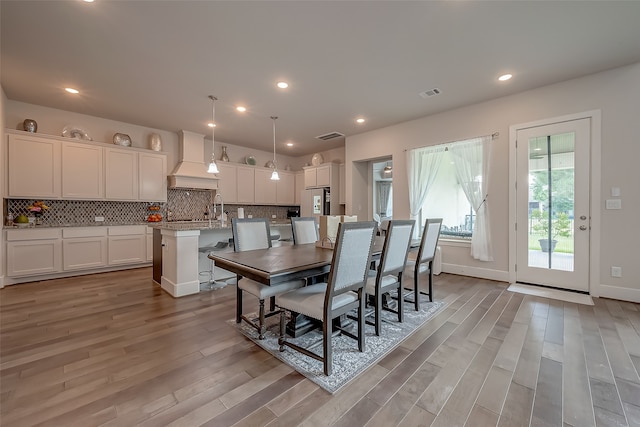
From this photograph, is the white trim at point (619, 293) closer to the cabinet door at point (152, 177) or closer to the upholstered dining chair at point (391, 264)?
the upholstered dining chair at point (391, 264)

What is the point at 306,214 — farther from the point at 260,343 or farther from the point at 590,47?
the point at 590,47

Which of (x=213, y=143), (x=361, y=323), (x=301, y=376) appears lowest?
(x=301, y=376)

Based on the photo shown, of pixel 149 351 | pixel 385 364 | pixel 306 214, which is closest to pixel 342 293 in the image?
pixel 385 364

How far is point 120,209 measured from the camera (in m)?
5.03

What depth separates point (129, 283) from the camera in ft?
12.8

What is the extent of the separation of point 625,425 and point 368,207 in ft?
16.2

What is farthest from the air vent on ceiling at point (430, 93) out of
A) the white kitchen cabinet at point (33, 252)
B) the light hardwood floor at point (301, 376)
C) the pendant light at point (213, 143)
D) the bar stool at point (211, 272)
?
the white kitchen cabinet at point (33, 252)

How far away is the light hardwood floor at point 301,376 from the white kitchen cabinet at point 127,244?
1779 millimetres

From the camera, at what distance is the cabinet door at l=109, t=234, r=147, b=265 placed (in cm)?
456

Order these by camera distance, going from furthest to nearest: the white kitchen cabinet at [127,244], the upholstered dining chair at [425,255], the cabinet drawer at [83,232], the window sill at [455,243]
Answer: the white kitchen cabinet at [127,244], the window sill at [455,243], the cabinet drawer at [83,232], the upholstered dining chair at [425,255]

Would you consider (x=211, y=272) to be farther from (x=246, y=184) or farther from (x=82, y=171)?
(x=246, y=184)

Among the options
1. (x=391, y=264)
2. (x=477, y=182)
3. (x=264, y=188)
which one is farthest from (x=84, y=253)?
(x=477, y=182)

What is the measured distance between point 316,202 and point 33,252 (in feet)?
16.2

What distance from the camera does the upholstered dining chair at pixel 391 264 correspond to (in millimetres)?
2250
